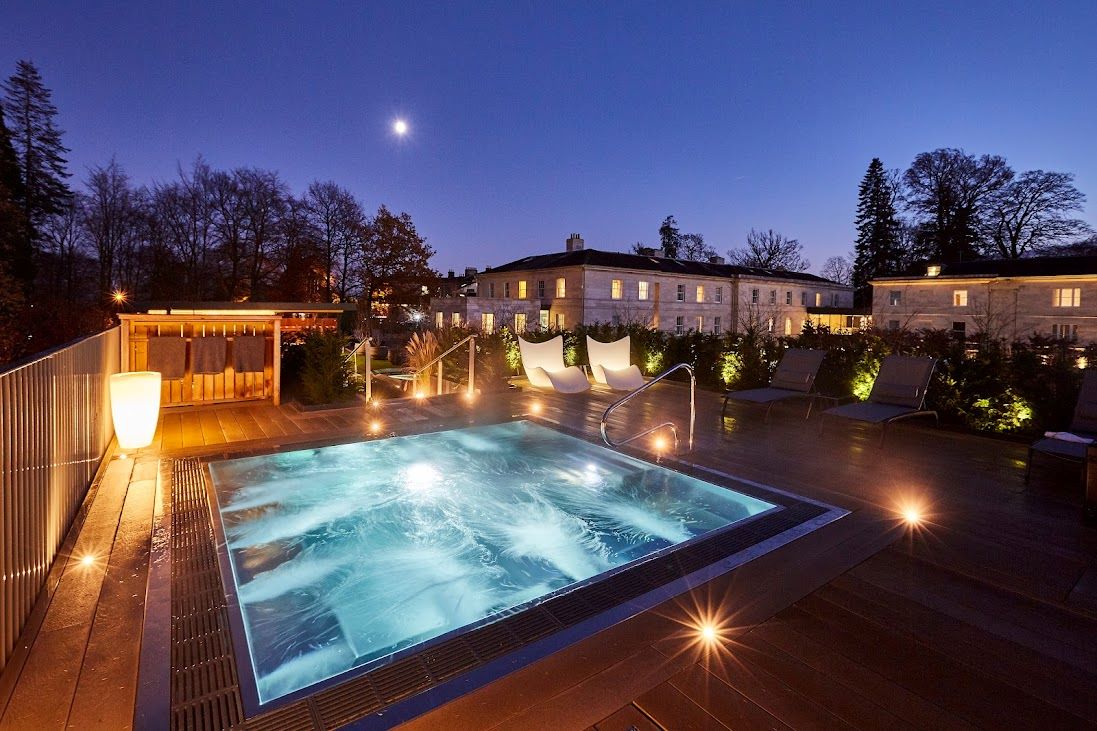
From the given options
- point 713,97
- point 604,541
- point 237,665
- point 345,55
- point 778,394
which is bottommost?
point 604,541

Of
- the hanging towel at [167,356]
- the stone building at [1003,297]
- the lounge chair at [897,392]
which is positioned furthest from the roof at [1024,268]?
the hanging towel at [167,356]

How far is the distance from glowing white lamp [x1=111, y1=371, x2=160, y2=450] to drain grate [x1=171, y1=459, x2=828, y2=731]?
2.20 metres

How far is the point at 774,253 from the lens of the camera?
46812mm

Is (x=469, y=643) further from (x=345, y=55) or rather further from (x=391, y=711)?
(x=345, y=55)

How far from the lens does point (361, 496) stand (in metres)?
4.94

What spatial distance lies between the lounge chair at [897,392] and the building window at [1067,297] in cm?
2699

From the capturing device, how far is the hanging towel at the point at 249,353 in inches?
293

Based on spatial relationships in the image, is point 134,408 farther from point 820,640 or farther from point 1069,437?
point 1069,437

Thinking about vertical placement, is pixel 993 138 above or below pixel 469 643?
above

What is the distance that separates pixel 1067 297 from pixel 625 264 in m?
20.2

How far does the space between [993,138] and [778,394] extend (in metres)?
42.1

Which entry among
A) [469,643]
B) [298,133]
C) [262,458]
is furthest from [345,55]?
[469,643]

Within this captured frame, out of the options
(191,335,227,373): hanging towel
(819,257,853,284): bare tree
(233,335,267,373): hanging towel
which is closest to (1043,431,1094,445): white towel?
(233,335,267,373): hanging towel

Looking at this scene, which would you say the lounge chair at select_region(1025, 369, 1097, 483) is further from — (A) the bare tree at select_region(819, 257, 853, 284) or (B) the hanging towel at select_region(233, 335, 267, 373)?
(A) the bare tree at select_region(819, 257, 853, 284)
